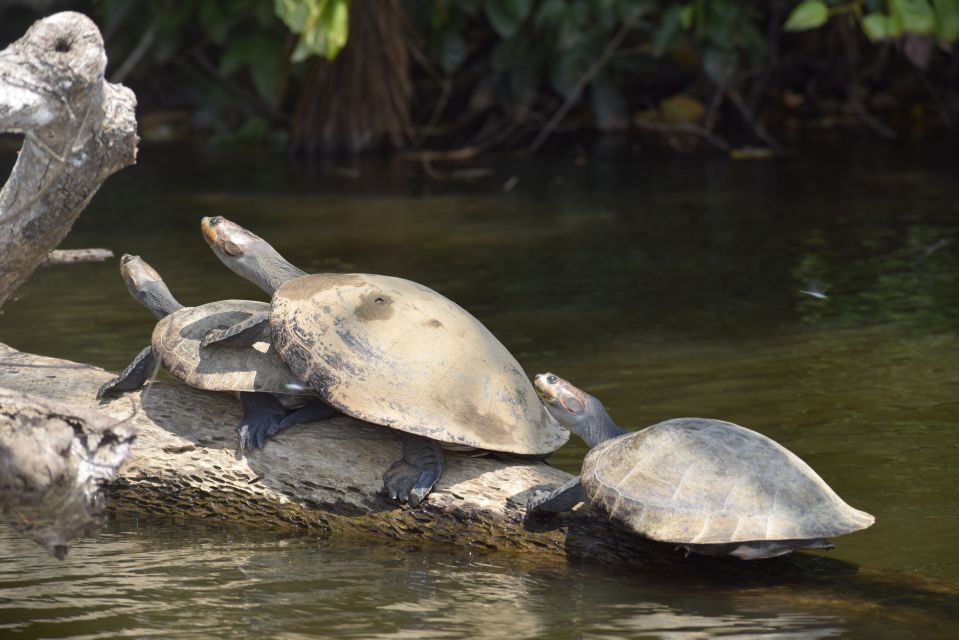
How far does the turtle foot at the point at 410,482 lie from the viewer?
4219 millimetres

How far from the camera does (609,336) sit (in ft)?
22.3

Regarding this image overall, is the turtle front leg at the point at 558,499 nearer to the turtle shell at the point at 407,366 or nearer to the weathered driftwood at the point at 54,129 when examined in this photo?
the turtle shell at the point at 407,366

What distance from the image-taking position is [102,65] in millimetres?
3592

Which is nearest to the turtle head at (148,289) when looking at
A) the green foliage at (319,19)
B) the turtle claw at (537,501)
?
the turtle claw at (537,501)

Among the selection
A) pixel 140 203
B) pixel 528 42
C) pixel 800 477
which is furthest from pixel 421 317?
pixel 528 42

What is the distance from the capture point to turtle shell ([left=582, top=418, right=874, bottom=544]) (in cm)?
375

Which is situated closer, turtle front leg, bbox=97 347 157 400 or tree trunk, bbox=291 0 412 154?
turtle front leg, bbox=97 347 157 400

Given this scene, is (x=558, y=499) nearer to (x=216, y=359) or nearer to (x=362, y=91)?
(x=216, y=359)

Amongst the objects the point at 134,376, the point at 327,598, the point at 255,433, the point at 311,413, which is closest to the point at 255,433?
the point at 255,433

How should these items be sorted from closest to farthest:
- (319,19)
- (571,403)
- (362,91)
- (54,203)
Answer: (54,203) < (571,403) < (319,19) < (362,91)

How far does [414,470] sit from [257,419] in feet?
1.91

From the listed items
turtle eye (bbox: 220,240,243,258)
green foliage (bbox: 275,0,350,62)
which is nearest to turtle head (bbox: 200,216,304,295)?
turtle eye (bbox: 220,240,243,258)

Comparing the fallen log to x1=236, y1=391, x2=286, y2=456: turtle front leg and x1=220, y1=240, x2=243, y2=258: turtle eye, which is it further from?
x1=220, y1=240, x2=243, y2=258: turtle eye

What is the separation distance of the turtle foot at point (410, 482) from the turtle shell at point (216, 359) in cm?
40
